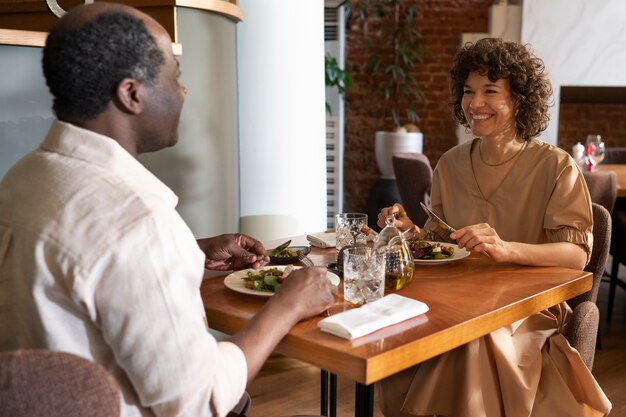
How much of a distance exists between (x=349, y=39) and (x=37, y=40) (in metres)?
5.18

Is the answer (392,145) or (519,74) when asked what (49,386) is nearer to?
(519,74)

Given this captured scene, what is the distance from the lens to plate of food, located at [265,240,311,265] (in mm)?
1894

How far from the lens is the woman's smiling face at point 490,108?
2236 mm

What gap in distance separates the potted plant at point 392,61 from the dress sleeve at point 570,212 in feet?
15.3

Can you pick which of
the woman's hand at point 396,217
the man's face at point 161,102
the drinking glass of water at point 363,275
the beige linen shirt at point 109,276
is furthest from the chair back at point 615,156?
the beige linen shirt at point 109,276

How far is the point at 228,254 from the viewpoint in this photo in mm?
1835

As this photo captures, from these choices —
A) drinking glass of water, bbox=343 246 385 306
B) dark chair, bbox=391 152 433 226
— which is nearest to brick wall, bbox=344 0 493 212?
dark chair, bbox=391 152 433 226

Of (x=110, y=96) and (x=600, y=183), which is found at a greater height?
(x=110, y=96)

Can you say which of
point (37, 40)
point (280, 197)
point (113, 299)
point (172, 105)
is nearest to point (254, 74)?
point (280, 197)

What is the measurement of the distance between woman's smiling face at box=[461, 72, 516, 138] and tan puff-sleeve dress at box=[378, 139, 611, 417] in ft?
0.40

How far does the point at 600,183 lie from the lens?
3549 mm

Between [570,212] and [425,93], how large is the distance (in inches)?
202

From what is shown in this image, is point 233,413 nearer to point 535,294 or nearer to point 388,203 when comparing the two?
point 535,294

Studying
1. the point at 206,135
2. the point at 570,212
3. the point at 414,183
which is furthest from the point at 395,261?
the point at 414,183
